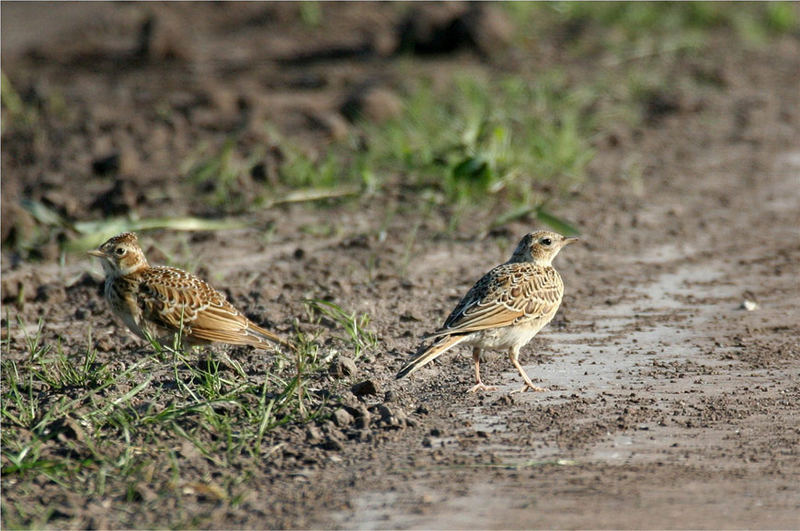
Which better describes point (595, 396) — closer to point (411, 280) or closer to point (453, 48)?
point (411, 280)

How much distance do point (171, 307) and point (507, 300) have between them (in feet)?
6.71

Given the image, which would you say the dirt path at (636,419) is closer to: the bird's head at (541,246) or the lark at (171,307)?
the bird's head at (541,246)

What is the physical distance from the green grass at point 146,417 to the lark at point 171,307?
168mm

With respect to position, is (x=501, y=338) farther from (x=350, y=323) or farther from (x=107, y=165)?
(x=107, y=165)

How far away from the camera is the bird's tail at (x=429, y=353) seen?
6.28 m

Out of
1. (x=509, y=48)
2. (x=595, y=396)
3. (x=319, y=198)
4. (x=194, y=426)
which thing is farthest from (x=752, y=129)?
(x=194, y=426)

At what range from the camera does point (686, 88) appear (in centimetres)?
1420

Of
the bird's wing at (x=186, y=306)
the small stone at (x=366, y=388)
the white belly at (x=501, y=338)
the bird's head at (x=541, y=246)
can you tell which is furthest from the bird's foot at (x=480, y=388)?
the bird's wing at (x=186, y=306)

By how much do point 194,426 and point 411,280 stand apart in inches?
122

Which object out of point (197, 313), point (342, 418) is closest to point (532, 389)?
point (342, 418)

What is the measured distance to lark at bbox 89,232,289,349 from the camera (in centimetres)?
705

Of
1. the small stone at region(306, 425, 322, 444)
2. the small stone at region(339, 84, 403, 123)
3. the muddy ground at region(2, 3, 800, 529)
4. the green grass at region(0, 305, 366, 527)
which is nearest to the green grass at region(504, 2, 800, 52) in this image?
the muddy ground at region(2, 3, 800, 529)

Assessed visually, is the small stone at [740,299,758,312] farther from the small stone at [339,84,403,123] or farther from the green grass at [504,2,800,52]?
the green grass at [504,2,800,52]

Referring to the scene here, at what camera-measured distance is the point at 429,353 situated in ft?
20.9
